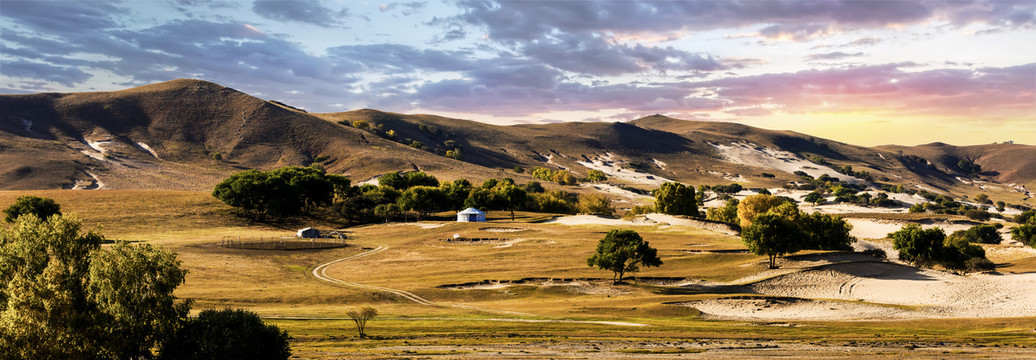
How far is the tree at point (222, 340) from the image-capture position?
106 feet

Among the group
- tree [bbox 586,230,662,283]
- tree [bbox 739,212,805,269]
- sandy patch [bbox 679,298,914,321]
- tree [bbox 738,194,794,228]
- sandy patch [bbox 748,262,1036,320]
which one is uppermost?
tree [bbox 738,194,794,228]

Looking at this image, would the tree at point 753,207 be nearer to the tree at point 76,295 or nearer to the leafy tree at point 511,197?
the leafy tree at point 511,197

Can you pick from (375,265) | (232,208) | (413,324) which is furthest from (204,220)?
(413,324)

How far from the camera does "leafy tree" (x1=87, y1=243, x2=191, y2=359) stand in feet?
98.1

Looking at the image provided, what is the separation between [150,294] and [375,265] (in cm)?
6734

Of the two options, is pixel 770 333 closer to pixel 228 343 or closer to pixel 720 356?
pixel 720 356

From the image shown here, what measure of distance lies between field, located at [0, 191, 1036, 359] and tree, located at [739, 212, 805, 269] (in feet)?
9.66

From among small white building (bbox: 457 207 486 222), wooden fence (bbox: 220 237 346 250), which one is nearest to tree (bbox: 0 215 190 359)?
wooden fence (bbox: 220 237 346 250)

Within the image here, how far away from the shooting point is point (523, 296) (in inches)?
2940

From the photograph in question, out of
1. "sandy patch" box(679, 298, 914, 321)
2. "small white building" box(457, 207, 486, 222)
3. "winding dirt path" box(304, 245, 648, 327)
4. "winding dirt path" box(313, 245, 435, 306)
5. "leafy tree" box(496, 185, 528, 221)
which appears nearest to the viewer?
"winding dirt path" box(304, 245, 648, 327)

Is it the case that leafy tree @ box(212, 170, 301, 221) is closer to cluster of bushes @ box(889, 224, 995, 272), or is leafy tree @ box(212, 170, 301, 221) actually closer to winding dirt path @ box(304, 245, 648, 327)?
winding dirt path @ box(304, 245, 648, 327)

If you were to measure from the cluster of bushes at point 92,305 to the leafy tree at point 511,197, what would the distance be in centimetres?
12619

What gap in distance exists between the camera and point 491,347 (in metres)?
42.5

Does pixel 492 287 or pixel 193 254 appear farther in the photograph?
pixel 193 254
